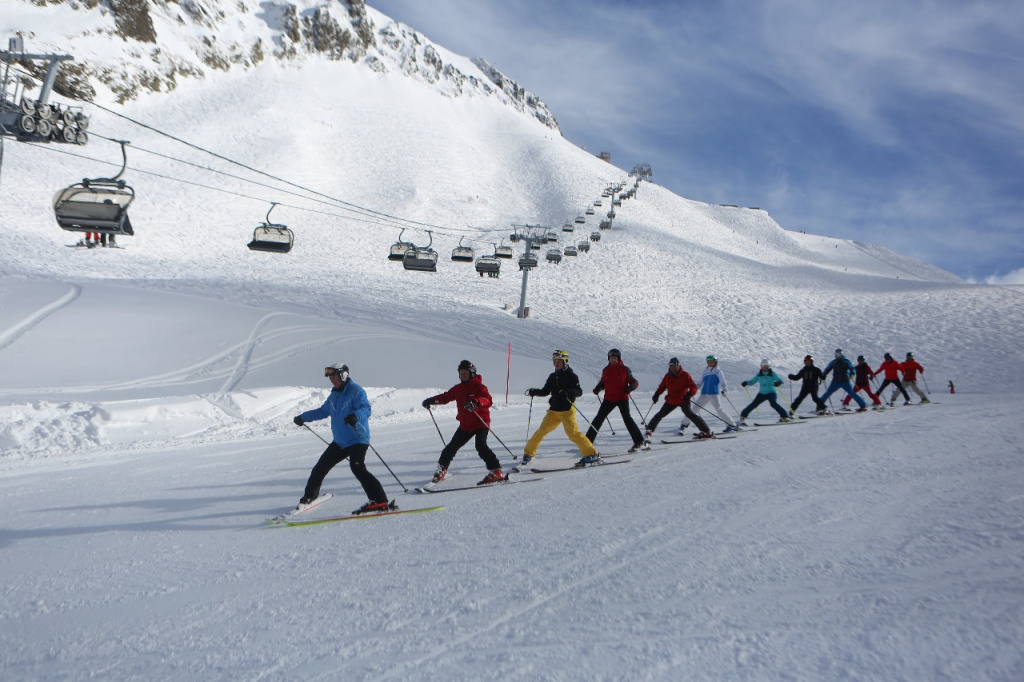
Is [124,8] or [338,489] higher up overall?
[124,8]

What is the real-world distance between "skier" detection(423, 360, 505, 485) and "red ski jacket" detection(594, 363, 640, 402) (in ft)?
7.47

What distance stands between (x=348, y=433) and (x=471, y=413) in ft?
5.78

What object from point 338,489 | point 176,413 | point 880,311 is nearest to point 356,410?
point 338,489

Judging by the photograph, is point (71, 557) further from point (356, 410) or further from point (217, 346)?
point (217, 346)

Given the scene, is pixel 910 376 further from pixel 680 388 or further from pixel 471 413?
pixel 471 413

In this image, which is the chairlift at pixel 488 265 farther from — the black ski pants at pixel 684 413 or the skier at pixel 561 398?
the skier at pixel 561 398

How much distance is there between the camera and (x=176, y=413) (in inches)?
514

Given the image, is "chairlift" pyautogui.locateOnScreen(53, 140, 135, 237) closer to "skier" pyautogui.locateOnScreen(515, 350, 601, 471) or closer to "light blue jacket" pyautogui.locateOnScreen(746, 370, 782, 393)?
"skier" pyautogui.locateOnScreen(515, 350, 601, 471)

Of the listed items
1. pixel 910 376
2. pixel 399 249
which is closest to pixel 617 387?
pixel 910 376

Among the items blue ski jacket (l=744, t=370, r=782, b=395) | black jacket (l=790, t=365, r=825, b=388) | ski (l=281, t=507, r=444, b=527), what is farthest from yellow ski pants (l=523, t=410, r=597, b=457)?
black jacket (l=790, t=365, r=825, b=388)

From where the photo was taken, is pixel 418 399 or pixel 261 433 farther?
pixel 418 399

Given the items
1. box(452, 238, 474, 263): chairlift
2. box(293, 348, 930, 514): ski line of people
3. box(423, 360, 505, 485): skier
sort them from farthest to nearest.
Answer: box(452, 238, 474, 263): chairlift, box(423, 360, 505, 485): skier, box(293, 348, 930, 514): ski line of people

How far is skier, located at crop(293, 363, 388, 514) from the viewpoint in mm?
6700

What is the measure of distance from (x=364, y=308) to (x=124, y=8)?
88277mm
